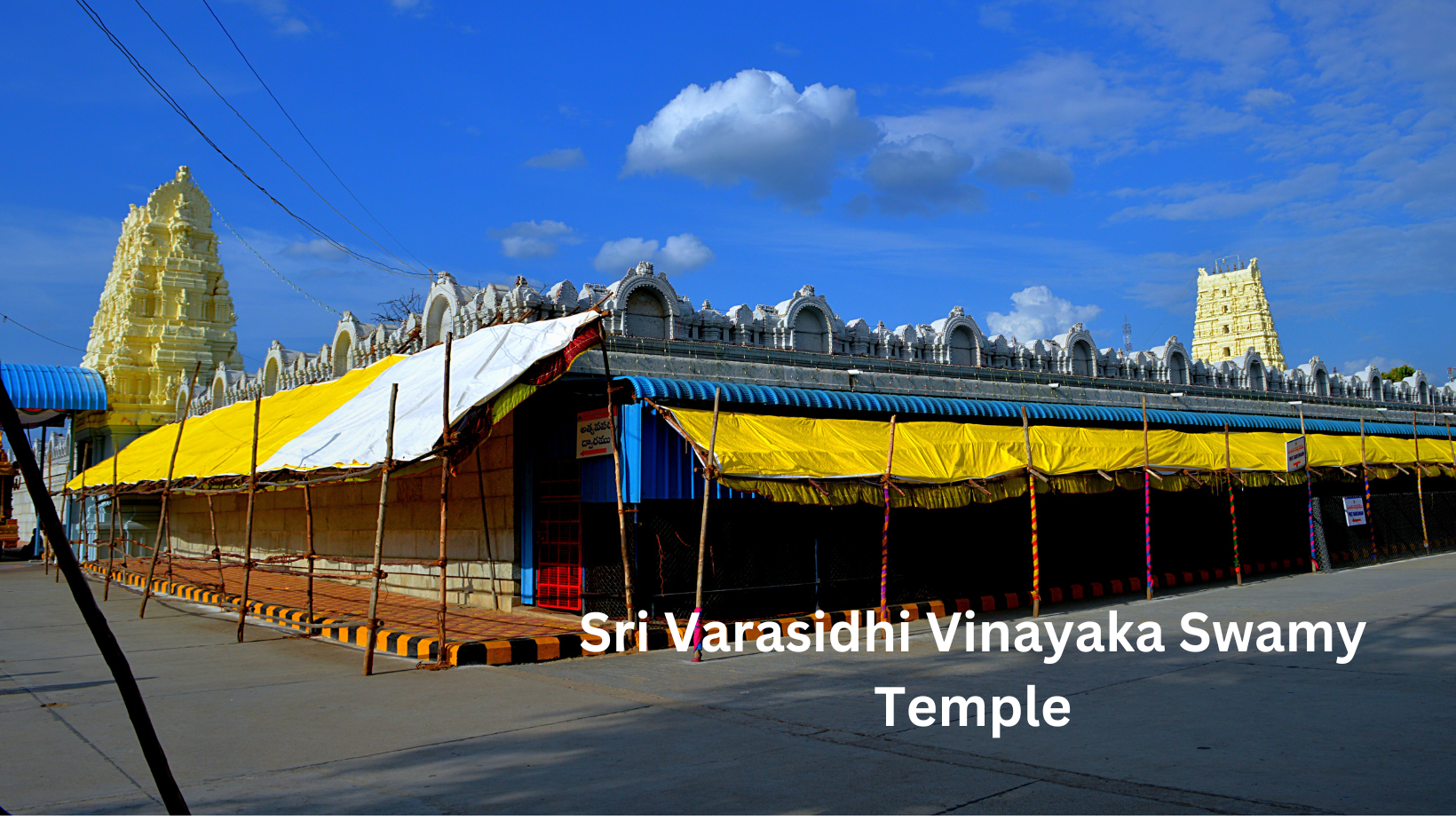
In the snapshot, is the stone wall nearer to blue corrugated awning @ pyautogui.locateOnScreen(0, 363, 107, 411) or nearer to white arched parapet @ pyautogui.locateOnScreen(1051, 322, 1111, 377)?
blue corrugated awning @ pyautogui.locateOnScreen(0, 363, 107, 411)

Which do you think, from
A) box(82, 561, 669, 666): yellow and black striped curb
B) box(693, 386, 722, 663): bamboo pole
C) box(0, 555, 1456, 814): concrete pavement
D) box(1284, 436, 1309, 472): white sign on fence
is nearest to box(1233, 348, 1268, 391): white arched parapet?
box(1284, 436, 1309, 472): white sign on fence

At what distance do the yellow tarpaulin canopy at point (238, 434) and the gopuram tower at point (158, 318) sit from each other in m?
10.6

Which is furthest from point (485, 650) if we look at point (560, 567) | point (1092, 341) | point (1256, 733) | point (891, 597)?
point (1092, 341)

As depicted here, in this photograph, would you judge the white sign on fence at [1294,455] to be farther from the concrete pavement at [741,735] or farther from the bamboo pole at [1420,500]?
the concrete pavement at [741,735]

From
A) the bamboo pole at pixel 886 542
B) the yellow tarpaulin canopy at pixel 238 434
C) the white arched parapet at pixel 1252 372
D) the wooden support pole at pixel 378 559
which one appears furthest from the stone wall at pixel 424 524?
the white arched parapet at pixel 1252 372

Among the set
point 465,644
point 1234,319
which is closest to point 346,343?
point 465,644

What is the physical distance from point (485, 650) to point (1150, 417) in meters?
14.2

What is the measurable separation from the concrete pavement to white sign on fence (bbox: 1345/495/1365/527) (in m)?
10.5

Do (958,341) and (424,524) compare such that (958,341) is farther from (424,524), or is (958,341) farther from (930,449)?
(424,524)

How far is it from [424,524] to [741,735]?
10.2 metres

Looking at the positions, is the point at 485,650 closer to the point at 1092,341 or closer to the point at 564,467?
the point at 564,467

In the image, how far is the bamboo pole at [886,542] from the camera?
39.2 feet

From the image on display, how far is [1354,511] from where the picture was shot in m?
20.4

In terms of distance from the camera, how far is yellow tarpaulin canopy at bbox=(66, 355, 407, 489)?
1472 cm
